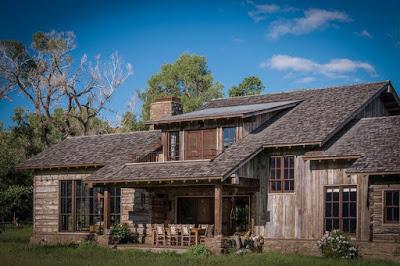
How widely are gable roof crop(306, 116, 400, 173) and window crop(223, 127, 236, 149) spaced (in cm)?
399

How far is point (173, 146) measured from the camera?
33.3 m

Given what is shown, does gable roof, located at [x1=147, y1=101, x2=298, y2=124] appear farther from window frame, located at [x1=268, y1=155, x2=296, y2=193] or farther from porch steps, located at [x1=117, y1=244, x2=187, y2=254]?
porch steps, located at [x1=117, y1=244, x2=187, y2=254]

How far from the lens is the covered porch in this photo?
96.8 ft

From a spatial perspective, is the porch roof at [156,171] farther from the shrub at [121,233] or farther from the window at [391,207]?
the window at [391,207]

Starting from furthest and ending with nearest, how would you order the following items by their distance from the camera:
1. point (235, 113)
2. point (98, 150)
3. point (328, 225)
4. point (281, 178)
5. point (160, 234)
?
point (98, 150) < point (160, 234) < point (235, 113) < point (281, 178) < point (328, 225)

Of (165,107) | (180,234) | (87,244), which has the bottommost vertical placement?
(87,244)

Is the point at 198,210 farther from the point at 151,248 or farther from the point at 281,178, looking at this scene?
the point at 281,178

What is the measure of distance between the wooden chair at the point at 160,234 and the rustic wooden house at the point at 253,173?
1.89 metres

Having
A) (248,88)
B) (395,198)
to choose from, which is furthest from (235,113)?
(248,88)

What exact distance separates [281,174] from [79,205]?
12.1 metres

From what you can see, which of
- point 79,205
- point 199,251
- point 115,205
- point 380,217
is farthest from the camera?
point 79,205

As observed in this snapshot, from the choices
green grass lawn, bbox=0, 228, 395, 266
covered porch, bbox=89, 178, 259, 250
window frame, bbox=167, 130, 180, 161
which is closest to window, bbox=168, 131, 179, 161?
window frame, bbox=167, 130, 180, 161

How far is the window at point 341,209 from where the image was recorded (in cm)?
2795

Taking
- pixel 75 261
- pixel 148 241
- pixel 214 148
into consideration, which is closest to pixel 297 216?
pixel 214 148
